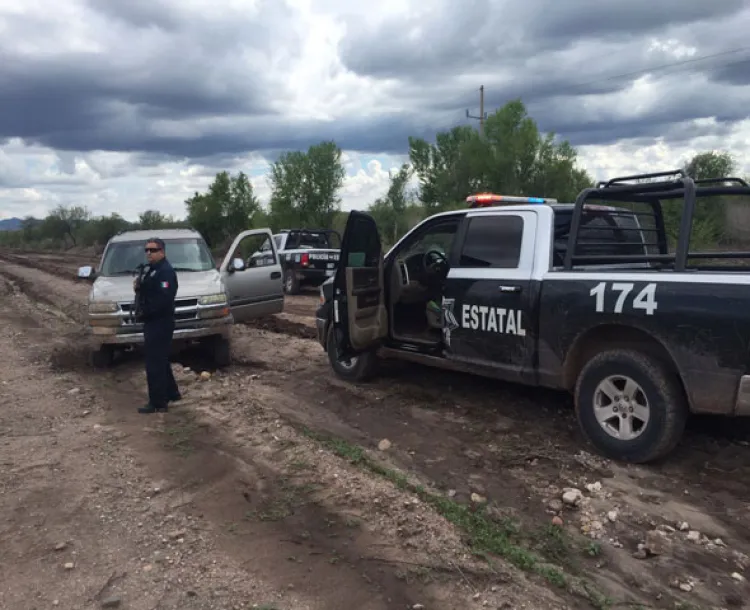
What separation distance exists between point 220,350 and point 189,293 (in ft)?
2.87

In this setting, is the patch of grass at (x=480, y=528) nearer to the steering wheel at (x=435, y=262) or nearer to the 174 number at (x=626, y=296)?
the 174 number at (x=626, y=296)

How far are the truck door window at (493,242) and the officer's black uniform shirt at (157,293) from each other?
2.88 metres

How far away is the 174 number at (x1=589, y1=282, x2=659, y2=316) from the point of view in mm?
4762

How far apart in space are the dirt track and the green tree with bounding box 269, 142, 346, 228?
3440 cm

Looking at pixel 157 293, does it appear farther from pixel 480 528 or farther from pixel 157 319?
pixel 480 528

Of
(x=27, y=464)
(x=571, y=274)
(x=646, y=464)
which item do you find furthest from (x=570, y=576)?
(x=27, y=464)

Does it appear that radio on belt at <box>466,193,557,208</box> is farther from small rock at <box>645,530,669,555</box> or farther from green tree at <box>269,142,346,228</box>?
green tree at <box>269,142,346,228</box>

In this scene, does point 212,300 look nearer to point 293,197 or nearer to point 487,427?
point 487,427

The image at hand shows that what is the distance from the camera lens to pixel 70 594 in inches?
135

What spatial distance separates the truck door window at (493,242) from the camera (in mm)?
6000

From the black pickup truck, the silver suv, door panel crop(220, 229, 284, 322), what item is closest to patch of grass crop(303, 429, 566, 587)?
the black pickup truck

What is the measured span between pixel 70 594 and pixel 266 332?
27.7 feet

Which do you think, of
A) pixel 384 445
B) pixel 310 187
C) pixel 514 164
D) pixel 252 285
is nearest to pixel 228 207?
pixel 310 187

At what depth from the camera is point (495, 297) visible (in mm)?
5957
